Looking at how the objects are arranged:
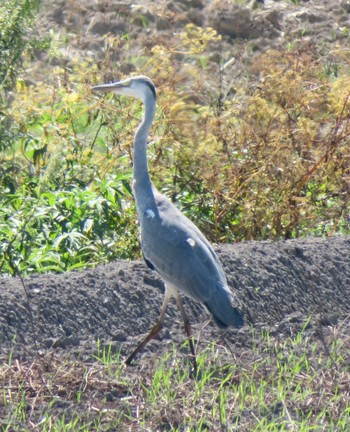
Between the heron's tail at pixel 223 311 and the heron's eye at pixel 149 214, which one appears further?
the heron's eye at pixel 149 214

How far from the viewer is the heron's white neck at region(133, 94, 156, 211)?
657 centimetres

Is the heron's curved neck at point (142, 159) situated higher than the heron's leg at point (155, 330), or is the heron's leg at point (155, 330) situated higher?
the heron's curved neck at point (142, 159)

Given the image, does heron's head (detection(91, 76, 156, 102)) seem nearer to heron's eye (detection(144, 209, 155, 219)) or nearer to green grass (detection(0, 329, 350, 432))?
heron's eye (detection(144, 209, 155, 219))

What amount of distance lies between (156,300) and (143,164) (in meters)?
0.88

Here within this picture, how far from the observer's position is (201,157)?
862cm

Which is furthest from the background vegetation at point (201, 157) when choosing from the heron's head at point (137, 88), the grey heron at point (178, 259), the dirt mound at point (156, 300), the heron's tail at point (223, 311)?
the heron's tail at point (223, 311)

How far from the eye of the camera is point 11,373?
5645 mm

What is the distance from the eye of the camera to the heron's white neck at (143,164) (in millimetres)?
6574

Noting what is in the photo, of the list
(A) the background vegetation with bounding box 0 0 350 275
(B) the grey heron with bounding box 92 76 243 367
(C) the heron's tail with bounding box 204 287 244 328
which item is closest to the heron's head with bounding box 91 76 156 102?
(B) the grey heron with bounding box 92 76 243 367

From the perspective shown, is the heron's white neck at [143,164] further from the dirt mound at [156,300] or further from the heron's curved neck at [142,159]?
the dirt mound at [156,300]

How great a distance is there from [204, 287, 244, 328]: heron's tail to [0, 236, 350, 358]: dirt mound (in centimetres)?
13

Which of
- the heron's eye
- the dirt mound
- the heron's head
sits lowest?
the dirt mound

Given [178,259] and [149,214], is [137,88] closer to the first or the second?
[149,214]

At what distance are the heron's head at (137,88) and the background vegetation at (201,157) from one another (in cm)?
146
